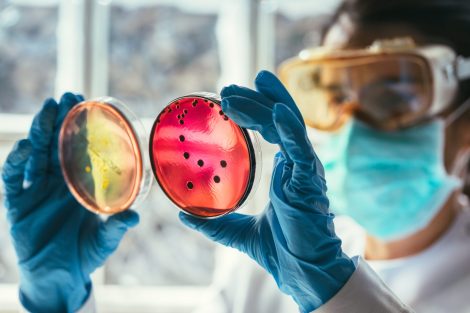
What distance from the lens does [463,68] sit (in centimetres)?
134

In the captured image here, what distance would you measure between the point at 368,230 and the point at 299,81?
0.49 meters

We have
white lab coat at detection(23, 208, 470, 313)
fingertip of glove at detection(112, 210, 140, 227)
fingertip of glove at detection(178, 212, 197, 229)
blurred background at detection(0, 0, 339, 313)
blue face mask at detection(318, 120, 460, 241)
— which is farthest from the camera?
blurred background at detection(0, 0, 339, 313)

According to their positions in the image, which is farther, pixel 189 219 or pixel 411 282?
pixel 411 282

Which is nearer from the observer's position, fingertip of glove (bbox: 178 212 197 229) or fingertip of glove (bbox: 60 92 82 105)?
fingertip of glove (bbox: 178 212 197 229)

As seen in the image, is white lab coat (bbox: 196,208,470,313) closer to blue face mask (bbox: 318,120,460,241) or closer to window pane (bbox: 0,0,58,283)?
blue face mask (bbox: 318,120,460,241)

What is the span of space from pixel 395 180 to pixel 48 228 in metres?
0.86

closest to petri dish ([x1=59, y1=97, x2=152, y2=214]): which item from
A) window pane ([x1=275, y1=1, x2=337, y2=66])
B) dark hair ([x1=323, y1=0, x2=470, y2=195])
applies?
dark hair ([x1=323, y1=0, x2=470, y2=195])

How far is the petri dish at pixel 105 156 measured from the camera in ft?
2.88

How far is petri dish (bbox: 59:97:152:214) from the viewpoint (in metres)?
0.88

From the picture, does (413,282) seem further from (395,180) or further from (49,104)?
(49,104)

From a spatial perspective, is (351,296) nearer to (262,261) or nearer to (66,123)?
(262,261)

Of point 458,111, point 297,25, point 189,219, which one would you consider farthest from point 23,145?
point 297,25

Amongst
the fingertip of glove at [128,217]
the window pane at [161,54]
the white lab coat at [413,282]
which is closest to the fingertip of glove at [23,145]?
the fingertip of glove at [128,217]

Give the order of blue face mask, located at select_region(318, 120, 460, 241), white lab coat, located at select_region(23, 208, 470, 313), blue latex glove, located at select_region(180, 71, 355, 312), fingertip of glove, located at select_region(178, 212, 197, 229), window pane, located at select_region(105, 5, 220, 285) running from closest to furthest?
blue latex glove, located at select_region(180, 71, 355, 312)
fingertip of glove, located at select_region(178, 212, 197, 229)
white lab coat, located at select_region(23, 208, 470, 313)
blue face mask, located at select_region(318, 120, 460, 241)
window pane, located at select_region(105, 5, 220, 285)
